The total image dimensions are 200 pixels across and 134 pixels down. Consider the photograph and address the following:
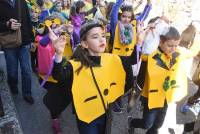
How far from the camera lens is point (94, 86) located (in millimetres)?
3072

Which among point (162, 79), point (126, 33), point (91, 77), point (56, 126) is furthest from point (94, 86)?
point (126, 33)

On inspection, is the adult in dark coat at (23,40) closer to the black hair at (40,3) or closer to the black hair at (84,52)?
the black hair at (84,52)

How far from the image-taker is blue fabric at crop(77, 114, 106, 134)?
322cm

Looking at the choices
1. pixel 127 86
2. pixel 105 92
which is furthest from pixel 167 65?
pixel 105 92

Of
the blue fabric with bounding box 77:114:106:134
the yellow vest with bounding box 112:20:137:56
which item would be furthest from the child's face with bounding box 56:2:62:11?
the blue fabric with bounding box 77:114:106:134

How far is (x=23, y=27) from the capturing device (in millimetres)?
4934

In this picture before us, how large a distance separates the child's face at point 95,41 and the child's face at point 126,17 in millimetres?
1710

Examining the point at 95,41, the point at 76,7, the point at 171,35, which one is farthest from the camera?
the point at 76,7

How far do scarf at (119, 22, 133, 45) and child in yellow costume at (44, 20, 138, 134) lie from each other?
1.56 meters

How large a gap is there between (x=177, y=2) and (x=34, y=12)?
5.33 m

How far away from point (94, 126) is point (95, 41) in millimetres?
848

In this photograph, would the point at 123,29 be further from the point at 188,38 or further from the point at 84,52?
the point at 84,52

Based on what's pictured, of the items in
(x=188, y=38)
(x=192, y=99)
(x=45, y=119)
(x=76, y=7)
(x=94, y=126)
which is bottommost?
(x=45, y=119)

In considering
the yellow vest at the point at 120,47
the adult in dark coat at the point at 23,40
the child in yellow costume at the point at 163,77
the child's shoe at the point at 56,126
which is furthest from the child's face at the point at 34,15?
the child in yellow costume at the point at 163,77
